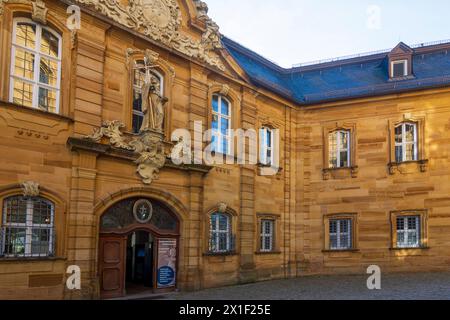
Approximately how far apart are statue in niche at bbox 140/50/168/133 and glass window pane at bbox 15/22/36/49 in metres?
3.46

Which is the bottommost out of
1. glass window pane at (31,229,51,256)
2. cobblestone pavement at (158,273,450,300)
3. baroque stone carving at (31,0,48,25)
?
cobblestone pavement at (158,273,450,300)

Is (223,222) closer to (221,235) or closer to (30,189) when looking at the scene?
(221,235)

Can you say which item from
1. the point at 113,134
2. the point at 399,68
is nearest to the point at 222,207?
the point at 113,134

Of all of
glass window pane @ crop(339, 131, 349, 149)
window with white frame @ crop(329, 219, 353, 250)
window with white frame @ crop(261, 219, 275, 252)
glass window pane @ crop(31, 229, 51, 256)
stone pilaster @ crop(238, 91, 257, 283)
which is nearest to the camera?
glass window pane @ crop(31, 229, 51, 256)

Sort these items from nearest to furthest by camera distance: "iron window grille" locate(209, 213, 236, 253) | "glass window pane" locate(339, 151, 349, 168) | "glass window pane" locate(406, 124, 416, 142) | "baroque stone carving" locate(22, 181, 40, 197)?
"baroque stone carving" locate(22, 181, 40, 197) < "iron window grille" locate(209, 213, 236, 253) < "glass window pane" locate(406, 124, 416, 142) < "glass window pane" locate(339, 151, 349, 168)

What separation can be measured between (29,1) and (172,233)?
7.89 m

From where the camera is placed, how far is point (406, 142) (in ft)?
72.5

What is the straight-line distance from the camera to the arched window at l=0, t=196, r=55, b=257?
12.1 m

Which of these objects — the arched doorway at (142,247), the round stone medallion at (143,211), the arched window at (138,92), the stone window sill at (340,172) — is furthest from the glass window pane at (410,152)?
the arched window at (138,92)

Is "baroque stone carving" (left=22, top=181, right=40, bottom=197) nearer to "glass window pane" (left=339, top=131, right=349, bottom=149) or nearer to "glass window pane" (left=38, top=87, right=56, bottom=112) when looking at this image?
"glass window pane" (left=38, top=87, right=56, bottom=112)

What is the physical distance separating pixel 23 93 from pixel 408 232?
15.6m

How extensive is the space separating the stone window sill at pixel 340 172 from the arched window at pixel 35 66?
1288 centimetres

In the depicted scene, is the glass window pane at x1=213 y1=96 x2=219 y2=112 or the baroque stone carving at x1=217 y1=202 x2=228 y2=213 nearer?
the baroque stone carving at x1=217 y1=202 x2=228 y2=213

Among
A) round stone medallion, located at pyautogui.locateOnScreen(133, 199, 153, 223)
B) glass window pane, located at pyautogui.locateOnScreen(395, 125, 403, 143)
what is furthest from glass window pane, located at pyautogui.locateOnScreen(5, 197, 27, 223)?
glass window pane, located at pyautogui.locateOnScreen(395, 125, 403, 143)
